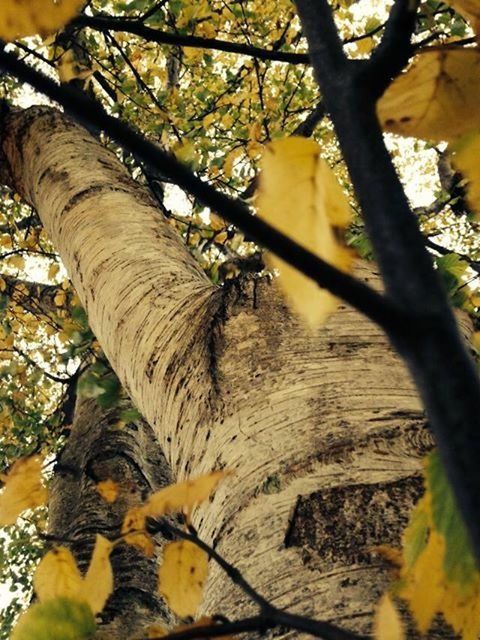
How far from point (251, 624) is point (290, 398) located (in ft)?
1.94

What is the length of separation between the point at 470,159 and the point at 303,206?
176mm

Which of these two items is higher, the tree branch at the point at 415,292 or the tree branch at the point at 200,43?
the tree branch at the point at 200,43

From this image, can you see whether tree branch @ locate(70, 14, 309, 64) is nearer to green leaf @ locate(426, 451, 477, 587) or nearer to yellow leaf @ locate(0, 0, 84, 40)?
yellow leaf @ locate(0, 0, 84, 40)

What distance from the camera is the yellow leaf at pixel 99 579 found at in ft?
2.03

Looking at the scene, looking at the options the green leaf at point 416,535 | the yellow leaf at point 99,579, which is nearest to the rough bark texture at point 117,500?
the yellow leaf at point 99,579

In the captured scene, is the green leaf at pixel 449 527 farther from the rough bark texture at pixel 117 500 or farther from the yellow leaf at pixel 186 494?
the rough bark texture at pixel 117 500

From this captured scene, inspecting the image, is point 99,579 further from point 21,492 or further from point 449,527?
point 449,527

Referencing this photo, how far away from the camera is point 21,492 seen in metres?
0.77

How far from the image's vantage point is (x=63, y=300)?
15.3 ft

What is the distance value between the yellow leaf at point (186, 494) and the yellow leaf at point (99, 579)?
0.31ft

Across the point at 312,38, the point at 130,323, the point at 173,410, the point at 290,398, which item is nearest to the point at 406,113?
the point at 312,38

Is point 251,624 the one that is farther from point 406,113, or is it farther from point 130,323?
point 130,323

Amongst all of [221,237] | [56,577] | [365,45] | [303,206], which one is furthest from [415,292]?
[221,237]

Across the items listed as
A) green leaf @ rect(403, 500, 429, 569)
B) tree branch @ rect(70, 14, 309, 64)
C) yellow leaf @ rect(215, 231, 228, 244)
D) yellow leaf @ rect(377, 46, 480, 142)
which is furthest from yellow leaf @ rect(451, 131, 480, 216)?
yellow leaf @ rect(215, 231, 228, 244)
